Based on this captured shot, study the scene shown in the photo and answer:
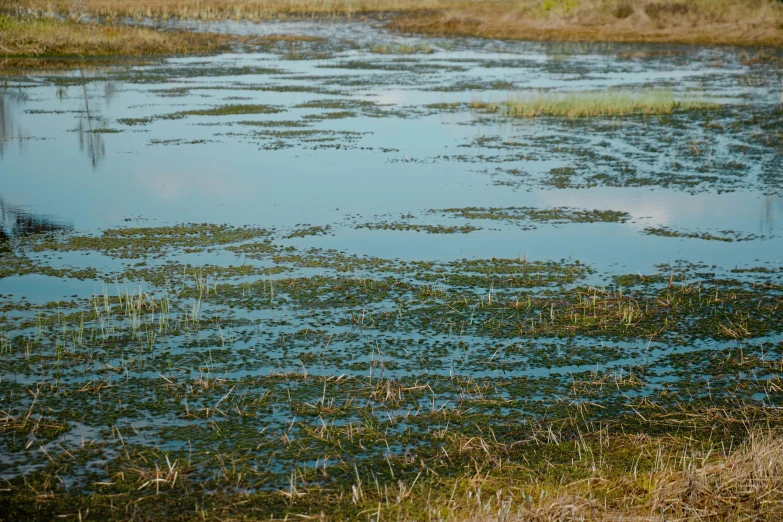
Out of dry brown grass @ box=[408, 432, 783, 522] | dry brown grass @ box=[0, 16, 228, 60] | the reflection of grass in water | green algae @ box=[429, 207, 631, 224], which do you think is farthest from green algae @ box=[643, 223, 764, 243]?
dry brown grass @ box=[0, 16, 228, 60]

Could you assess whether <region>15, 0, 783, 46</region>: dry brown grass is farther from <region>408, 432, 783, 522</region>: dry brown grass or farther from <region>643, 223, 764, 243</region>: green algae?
<region>408, 432, 783, 522</region>: dry brown grass

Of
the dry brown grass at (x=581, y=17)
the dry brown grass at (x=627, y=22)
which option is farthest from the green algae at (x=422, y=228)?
the dry brown grass at (x=627, y=22)

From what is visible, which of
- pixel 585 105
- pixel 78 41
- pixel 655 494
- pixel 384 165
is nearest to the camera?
pixel 655 494

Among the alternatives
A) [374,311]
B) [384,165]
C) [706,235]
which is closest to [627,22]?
[384,165]

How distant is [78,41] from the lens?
27.2m

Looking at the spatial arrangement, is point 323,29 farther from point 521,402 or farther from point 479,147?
point 521,402

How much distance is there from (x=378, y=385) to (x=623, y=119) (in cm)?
1221


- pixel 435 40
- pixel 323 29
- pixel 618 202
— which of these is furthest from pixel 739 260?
pixel 323 29

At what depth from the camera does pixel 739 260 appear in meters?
8.61

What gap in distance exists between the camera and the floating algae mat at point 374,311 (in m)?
4.65

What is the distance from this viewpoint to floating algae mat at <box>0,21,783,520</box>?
4.65m

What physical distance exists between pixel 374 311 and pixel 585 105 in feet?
38.7

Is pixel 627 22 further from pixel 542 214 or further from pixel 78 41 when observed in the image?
pixel 542 214

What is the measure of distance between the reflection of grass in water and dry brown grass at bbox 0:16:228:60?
13.3 metres
